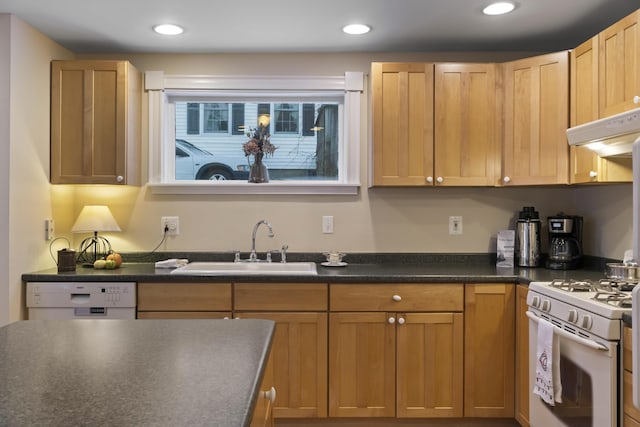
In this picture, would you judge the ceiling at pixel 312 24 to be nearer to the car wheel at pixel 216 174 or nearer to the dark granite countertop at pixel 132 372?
the car wheel at pixel 216 174

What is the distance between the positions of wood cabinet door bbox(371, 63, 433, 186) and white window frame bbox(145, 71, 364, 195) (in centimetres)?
29

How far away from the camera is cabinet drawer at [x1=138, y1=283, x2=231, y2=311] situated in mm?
2670

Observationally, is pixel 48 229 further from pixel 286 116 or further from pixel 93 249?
pixel 286 116

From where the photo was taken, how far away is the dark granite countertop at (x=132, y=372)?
2.74 feet

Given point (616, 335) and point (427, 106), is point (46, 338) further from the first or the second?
point (427, 106)

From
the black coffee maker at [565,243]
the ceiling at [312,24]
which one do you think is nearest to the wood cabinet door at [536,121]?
the ceiling at [312,24]

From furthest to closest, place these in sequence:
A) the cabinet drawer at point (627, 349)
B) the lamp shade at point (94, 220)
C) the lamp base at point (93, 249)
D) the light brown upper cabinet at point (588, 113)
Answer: the lamp base at point (93, 249), the lamp shade at point (94, 220), the light brown upper cabinet at point (588, 113), the cabinet drawer at point (627, 349)

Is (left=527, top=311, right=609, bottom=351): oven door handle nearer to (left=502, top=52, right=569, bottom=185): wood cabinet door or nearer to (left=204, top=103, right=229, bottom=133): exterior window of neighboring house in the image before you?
(left=502, top=52, right=569, bottom=185): wood cabinet door

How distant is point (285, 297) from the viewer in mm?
2666

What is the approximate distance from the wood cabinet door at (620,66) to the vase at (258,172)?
6.35 feet

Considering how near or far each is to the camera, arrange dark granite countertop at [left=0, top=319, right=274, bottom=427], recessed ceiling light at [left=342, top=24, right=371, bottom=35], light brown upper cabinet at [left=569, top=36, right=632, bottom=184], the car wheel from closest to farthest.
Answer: dark granite countertop at [left=0, top=319, right=274, bottom=427] < light brown upper cabinet at [left=569, top=36, right=632, bottom=184] < recessed ceiling light at [left=342, top=24, right=371, bottom=35] < the car wheel

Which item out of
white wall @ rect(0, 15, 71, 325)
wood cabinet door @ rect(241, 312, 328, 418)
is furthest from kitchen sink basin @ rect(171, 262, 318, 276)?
white wall @ rect(0, 15, 71, 325)

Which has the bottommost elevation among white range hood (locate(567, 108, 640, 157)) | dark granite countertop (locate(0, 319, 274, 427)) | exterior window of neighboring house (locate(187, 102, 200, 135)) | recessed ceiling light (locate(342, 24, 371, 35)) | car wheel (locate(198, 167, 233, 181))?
dark granite countertop (locate(0, 319, 274, 427))

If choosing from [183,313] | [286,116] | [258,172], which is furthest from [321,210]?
[183,313]
